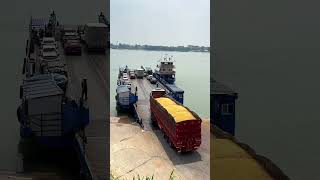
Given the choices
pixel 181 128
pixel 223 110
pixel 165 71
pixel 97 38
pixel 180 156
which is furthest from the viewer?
pixel 165 71

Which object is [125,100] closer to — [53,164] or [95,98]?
[95,98]

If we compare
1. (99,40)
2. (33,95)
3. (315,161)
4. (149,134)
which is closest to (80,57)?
(99,40)

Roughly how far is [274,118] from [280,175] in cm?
3552

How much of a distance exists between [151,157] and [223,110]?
664 cm

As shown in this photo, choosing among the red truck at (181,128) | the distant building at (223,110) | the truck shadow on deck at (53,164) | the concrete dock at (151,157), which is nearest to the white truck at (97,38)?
the concrete dock at (151,157)

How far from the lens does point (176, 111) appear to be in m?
24.8

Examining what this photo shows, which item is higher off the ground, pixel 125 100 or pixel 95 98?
pixel 95 98

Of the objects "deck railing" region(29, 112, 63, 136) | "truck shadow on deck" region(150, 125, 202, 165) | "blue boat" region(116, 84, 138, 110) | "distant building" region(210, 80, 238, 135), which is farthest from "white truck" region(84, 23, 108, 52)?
"deck railing" region(29, 112, 63, 136)

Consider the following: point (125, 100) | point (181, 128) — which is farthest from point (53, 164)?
point (125, 100)

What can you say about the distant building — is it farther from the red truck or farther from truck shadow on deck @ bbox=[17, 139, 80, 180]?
truck shadow on deck @ bbox=[17, 139, 80, 180]

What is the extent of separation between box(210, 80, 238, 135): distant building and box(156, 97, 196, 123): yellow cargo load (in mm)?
2418

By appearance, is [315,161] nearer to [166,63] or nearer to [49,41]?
[49,41]

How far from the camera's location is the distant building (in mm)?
25969

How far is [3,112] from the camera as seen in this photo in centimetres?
4034
